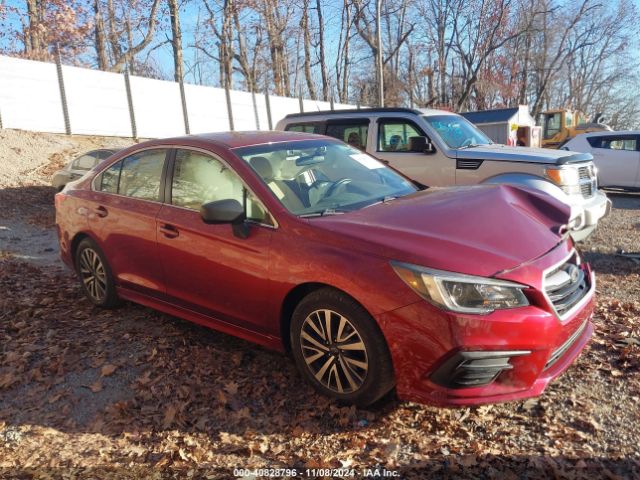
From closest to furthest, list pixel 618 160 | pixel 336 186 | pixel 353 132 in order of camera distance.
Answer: pixel 336 186, pixel 353 132, pixel 618 160

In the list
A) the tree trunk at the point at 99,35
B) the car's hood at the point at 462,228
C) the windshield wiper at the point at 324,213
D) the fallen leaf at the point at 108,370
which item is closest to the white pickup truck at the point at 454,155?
the car's hood at the point at 462,228

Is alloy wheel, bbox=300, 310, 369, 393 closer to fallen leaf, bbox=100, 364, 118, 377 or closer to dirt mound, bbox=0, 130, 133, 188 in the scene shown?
fallen leaf, bbox=100, 364, 118, 377

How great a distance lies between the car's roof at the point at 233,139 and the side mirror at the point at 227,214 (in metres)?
0.66

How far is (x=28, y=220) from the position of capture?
9773 mm

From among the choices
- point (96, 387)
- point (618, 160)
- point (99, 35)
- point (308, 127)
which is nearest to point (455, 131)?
point (308, 127)

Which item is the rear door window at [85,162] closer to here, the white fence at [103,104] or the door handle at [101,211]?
the white fence at [103,104]

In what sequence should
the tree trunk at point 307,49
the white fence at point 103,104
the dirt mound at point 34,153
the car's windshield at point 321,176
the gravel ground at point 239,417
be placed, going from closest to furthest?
the gravel ground at point 239,417 < the car's windshield at point 321,176 < the dirt mound at point 34,153 < the white fence at point 103,104 < the tree trunk at point 307,49

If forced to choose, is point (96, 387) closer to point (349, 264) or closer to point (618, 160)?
point (349, 264)

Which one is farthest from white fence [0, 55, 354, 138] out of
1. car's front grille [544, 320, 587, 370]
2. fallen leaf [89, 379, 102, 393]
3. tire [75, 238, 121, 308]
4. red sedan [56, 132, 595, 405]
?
car's front grille [544, 320, 587, 370]

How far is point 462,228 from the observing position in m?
2.95

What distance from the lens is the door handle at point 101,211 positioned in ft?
14.6

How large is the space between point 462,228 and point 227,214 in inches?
56.6

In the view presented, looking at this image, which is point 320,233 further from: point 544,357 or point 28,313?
point 28,313

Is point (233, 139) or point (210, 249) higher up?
point (233, 139)
